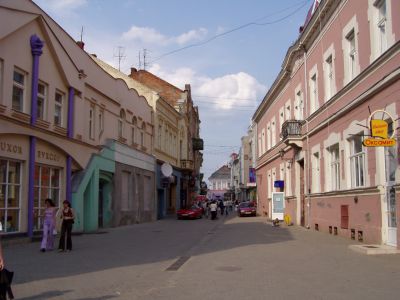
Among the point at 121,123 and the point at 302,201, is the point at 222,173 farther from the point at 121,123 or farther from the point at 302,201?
the point at 302,201

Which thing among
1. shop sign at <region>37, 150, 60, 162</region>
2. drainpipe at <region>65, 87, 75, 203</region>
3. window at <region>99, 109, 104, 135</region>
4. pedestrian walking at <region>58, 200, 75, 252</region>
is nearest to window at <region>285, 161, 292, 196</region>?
window at <region>99, 109, 104, 135</region>

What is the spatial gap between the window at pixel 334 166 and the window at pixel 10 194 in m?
12.8

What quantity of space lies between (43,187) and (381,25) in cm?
1392

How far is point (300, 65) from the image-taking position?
28.1m

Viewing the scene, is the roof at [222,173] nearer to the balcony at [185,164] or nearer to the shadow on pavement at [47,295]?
the balcony at [185,164]

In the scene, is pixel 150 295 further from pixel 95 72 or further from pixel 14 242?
pixel 95 72

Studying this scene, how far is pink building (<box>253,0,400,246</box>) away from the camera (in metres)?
15.4

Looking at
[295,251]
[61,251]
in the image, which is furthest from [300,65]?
[61,251]

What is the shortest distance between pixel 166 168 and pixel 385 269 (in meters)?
29.7

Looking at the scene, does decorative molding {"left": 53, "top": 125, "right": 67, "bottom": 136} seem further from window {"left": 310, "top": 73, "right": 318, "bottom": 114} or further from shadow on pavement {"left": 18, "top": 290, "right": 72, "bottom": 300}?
shadow on pavement {"left": 18, "top": 290, "right": 72, "bottom": 300}

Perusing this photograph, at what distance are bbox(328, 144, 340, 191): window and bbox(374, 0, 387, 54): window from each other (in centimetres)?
626

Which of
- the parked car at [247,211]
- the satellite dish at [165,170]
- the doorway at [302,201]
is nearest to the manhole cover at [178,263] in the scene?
the doorway at [302,201]

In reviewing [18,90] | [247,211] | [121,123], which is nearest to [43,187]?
[18,90]

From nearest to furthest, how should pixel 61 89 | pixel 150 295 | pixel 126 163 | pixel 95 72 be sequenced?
1. pixel 150 295
2. pixel 61 89
3. pixel 95 72
4. pixel 126 163
